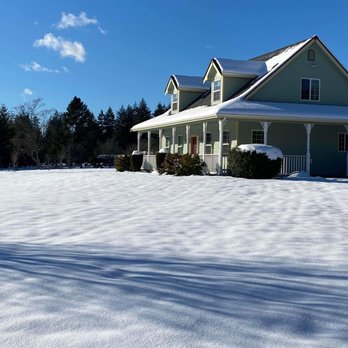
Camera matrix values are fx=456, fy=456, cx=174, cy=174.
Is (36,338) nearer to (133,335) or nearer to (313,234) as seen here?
(133,335)

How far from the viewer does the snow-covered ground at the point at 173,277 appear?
362 centimetres

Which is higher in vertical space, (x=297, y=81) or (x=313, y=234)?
(x=297, y=81)

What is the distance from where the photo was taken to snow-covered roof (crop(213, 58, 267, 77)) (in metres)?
24.0

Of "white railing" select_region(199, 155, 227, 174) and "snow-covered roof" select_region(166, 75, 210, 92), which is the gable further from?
"snow-covered roof" select_region(166, 75, 210, 92)

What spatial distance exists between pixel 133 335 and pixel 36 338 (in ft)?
2.41

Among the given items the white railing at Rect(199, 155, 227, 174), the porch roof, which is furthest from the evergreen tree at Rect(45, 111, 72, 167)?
the porch roof

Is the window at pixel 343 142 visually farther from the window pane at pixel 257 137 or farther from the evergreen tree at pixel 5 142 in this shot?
the evergreen tree at pixel 5 142

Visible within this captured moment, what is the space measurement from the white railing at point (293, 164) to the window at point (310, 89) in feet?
11.2

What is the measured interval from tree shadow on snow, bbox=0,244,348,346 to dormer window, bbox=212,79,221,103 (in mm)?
19115

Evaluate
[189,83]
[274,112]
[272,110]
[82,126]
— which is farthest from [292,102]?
[82,126]

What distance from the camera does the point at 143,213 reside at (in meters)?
A: 10.0

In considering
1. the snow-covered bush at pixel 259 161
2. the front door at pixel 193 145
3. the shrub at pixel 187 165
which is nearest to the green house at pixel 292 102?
the shrub at pixel 187 165

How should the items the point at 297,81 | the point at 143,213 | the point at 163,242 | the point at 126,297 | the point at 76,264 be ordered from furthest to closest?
the point at 297,81, the point at 143,213, the point at 163,242, the point at 76,264, the point at 126,297

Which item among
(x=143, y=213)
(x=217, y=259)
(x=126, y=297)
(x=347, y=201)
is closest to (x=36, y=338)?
(x=126, y=297)
